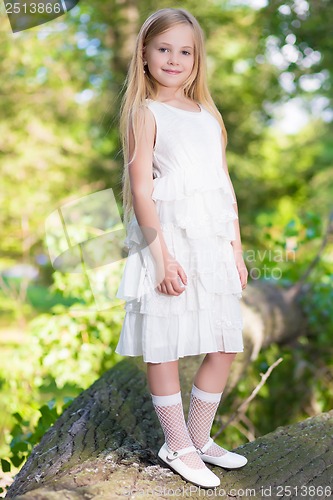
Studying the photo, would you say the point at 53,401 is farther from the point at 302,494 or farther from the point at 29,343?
the point at 302,494

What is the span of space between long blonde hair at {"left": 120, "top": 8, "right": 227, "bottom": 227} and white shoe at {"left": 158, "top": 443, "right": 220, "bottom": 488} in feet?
2.58

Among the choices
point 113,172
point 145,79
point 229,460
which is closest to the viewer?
point 229,460

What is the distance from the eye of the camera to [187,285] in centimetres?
201

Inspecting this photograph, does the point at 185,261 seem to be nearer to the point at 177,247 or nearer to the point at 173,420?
the point at 177,247

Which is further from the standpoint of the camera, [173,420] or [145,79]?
[145,79]

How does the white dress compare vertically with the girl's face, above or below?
below

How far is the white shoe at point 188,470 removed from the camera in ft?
6.24

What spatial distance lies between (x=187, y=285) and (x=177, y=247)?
0.41 feet

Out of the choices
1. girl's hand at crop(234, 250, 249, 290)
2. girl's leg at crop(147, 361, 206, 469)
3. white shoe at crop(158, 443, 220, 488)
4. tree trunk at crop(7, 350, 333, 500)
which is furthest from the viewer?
girl's hand at crop(234, 250, 249, 290)

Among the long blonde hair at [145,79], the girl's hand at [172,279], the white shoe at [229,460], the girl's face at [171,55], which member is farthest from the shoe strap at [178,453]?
the girl's face at [171,55]

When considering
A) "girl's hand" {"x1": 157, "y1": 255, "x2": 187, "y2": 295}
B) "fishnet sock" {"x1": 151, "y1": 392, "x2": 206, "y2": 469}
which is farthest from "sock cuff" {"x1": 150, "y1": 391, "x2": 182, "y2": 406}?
"girl's hand" {"x1": 157, "y1": 255, "x2": 187, "y2": 295}

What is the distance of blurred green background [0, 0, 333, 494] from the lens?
4.13 m

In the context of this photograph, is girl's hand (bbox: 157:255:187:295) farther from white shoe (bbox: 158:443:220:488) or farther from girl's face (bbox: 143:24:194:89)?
girl's face (bbox: 143:24:194:89)

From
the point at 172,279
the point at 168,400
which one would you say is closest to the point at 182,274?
the point at 172,279
